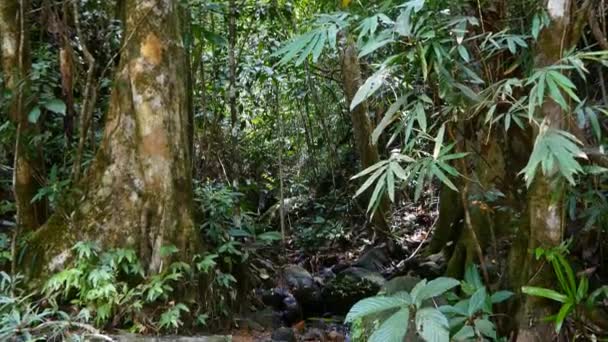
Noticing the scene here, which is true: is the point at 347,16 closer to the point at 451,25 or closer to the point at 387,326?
the point at 451,25

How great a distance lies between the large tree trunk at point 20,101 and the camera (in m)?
3.60

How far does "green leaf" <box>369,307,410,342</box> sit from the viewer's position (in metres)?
2.35

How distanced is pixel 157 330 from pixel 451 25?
236 centimetres

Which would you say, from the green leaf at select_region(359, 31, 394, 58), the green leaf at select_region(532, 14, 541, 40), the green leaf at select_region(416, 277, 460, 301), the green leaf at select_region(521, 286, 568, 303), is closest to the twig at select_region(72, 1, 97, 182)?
the green leaf at select_region(359, 31, 394, 58)

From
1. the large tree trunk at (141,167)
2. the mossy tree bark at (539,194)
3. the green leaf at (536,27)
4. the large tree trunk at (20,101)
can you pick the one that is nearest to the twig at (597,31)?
the mossy tree bark at (539,194)

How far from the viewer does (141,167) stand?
3686 millimetres

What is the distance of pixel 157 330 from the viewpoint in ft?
11.2

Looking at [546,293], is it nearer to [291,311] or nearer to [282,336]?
[282,336]

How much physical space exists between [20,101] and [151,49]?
0.87m

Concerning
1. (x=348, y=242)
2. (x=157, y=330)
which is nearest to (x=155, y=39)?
(x=157, y=330)

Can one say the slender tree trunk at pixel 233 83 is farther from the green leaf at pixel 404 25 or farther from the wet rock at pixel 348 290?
the green leaf at pixel 404 25

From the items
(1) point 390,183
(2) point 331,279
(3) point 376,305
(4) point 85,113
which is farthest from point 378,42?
(2) point 331,279

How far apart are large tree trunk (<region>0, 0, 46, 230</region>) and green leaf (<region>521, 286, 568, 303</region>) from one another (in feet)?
9.83

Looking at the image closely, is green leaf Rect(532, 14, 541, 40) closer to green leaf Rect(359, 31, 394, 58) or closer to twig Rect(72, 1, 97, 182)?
green leaf Rect(359, 31, 394, 58)
